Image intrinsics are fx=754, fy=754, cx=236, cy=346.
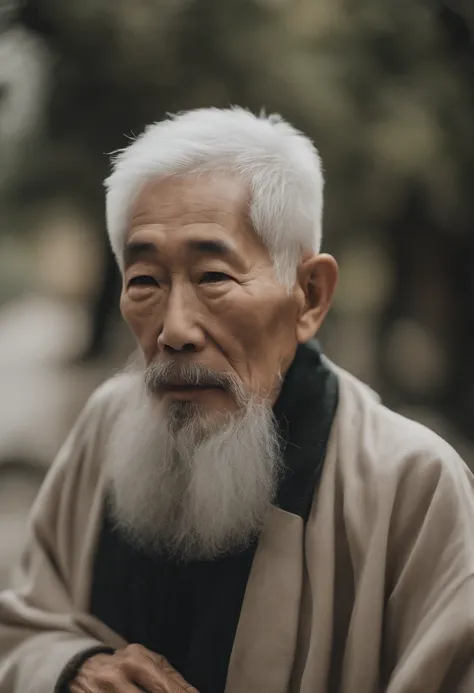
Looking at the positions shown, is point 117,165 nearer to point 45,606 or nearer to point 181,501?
point 181,501

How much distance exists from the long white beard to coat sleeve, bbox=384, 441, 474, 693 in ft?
0.82

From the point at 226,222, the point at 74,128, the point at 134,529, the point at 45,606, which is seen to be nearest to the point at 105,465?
the point at 134,529

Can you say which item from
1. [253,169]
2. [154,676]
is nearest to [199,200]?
[253,169]

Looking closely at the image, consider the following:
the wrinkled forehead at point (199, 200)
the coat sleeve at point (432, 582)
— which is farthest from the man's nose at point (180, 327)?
the coat sleeve at point (432, 582)

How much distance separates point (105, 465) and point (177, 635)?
0.38 metres

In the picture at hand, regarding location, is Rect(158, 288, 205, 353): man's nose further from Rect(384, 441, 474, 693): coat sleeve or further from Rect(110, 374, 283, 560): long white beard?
Rect(384, 441, 474, 693): coat sleeve

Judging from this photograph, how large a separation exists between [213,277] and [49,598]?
0.76 meters

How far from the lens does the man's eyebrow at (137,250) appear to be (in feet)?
4.28

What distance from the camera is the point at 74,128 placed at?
A: 6.09 feet

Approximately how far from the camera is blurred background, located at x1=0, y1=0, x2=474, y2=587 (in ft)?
5.77

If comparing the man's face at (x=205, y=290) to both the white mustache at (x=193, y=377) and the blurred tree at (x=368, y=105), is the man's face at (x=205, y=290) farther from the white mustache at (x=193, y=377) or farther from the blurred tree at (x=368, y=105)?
the blurred tree at (x=368, y=105)

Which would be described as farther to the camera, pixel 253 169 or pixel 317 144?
pixel 317 144

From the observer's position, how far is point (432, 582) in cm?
122

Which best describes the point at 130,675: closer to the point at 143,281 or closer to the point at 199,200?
the point at 143,281
